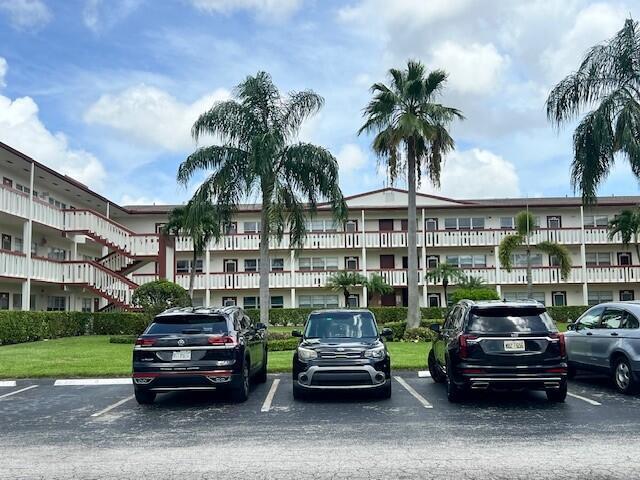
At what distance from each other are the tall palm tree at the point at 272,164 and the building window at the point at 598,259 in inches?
1151

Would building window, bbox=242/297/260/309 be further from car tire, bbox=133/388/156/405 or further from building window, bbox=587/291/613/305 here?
car tire, bbox=133/388/156/405

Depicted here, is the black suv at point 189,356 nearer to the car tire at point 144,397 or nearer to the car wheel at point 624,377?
the car tire at point 144,397

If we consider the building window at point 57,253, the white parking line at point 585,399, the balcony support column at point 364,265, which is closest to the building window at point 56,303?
the building window at point 57,253

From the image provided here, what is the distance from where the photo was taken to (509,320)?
33.7 feet

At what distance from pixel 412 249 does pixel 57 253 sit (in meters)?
20.7

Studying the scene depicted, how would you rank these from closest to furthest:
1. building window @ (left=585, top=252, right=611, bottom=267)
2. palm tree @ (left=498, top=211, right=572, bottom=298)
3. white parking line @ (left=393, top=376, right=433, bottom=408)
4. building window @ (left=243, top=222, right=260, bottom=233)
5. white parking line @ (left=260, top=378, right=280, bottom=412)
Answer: white parking line @ (left=260, top=378, right=280, bottom=412), white parking line @ (left=393, top=376, right=433, bottom=408), palm tree @ (left=498, top=211, right=572, bottom=298), building window @ (left=585, top=252, right=611, bottom=267), building window @ (left=243, top=222, right=260, bottom=233)

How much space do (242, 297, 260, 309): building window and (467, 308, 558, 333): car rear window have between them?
35.9 metres

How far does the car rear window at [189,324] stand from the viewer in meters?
10.7

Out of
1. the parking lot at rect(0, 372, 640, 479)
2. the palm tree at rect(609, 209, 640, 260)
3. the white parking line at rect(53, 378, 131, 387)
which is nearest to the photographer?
the parking lot at rect(0, 372, 640, 479)

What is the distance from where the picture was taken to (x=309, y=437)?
8156mm

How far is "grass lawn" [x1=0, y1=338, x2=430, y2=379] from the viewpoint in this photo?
14.9m

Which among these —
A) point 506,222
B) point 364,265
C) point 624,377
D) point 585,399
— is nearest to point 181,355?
point 585,399

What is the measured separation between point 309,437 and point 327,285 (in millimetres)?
34103

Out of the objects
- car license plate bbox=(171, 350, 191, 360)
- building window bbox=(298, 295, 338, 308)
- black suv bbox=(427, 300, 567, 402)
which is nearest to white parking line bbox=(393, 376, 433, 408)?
black suv bbox=(427, 300, 567, 402)
